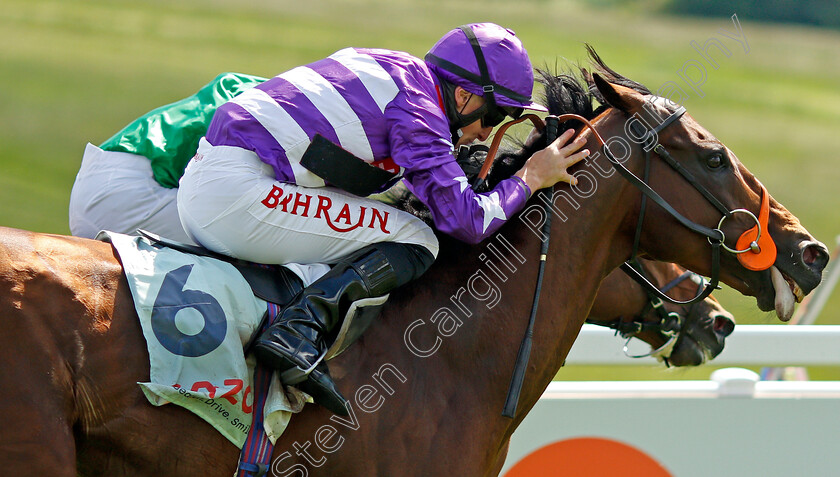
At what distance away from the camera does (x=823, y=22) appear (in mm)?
30438

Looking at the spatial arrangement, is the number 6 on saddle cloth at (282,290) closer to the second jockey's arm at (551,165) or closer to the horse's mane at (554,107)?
the horse's mane at (554,107)

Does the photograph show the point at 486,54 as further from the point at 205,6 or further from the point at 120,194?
the point at 205,6

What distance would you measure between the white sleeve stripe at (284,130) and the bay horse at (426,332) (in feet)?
1.73

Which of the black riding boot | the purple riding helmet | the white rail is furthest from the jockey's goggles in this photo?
the white rail

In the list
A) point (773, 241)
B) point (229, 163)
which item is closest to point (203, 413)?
point (229, 163)

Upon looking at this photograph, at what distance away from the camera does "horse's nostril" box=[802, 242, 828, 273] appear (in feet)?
10.2

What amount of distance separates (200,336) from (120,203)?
3.86 feet

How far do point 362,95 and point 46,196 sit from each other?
994 cm

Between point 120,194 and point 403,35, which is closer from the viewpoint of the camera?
point 120,194

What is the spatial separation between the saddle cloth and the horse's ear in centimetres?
141

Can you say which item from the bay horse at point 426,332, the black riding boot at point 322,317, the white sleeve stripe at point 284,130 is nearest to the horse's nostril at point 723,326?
the bay horse at point 426,332

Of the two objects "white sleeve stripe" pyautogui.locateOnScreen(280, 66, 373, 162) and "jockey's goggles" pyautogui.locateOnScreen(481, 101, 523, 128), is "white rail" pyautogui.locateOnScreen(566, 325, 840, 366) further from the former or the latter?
"white sleeve stripe" pyautogui.locateOnScreen(280, 66, 373, 162)

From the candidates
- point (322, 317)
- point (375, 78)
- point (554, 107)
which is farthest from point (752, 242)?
point (322, 317)

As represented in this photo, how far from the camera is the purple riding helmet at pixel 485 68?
9.43 feet
